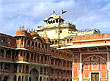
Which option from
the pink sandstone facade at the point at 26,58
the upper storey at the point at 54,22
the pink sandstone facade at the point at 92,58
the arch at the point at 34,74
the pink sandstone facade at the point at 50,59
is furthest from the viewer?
the upper storey at the point at 54,22

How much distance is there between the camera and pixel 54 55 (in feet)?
182

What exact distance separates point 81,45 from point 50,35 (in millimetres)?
39244

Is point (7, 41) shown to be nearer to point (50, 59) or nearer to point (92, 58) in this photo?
point (50, 59)

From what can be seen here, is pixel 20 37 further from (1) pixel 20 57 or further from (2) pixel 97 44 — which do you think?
(2) pixel 97 44

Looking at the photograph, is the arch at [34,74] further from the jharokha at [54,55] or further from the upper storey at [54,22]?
the upper storey at [54,22]

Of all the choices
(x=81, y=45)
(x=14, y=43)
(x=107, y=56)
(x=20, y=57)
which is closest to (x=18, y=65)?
(x=20, y=57)

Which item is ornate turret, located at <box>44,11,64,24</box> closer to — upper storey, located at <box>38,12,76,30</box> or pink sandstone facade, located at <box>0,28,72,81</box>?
upper storey, located at <box>38,12,76,30</box>

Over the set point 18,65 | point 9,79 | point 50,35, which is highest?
point 50,35

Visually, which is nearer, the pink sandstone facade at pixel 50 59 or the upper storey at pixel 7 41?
the pink sandstone facade at pixel 50 59

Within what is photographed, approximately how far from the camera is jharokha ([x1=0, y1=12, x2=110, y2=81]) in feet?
90.4

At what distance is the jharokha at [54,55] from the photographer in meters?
27.6

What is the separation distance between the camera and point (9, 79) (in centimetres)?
4231

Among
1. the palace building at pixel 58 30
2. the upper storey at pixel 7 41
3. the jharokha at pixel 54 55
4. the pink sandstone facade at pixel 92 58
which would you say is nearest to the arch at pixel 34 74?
the jharokha at pixel 54 55

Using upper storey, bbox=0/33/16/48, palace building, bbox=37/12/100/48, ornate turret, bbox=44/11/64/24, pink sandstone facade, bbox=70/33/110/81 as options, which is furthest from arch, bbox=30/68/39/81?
ornate turret, bbox=44/11/64/24
